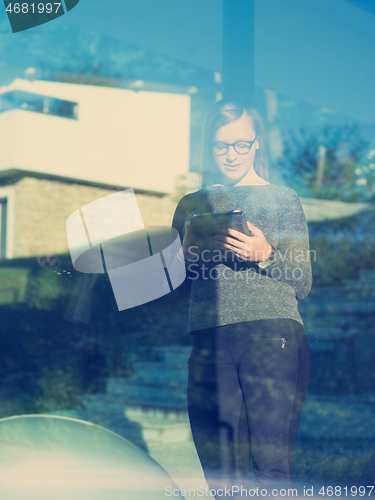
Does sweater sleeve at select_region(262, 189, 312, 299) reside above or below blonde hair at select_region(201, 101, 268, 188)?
below

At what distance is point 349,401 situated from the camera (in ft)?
9.84

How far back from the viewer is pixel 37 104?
3330mm

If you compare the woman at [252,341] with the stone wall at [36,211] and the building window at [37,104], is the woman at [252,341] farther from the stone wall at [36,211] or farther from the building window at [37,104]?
the stone wall at [36,211]

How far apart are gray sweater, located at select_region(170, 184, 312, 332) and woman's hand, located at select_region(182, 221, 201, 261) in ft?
0.07

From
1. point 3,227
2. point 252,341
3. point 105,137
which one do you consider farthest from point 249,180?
point 3,227

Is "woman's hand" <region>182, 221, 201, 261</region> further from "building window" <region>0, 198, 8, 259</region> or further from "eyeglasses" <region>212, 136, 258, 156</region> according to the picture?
"building window" <region>0, 198, 8, 259</region>

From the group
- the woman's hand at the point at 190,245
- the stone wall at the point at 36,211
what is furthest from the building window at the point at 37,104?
the woman's hand at the point at 190,245

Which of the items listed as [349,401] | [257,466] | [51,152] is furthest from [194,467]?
[51,152]

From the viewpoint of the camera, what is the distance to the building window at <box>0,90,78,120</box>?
118 inches

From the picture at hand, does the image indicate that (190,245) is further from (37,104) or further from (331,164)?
Result: (37,104)

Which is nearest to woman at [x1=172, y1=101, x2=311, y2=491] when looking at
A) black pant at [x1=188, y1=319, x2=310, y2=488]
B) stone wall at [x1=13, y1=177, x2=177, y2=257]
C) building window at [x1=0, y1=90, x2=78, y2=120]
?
black pant at [x1=188, y1=319, x2=310, y2=488]

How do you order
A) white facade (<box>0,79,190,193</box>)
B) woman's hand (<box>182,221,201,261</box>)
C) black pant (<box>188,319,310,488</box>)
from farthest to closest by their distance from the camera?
white facade (<box>0,79,190,193</box>), woman's hand (<box>182,221,201,261</box>), black pant (<box>188,319,310,488</box>)

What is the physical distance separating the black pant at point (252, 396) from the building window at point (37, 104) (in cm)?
266

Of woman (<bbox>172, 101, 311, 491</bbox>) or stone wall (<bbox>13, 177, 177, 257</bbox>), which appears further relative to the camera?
stone wall (<bbox>13, 177, 177, 257</bbox>)
